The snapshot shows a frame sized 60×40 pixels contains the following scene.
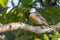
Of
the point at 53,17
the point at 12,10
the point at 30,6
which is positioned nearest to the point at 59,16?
the point at 53,17

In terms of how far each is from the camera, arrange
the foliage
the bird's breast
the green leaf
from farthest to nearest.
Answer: the bird's breast → the foliage → the green leaf

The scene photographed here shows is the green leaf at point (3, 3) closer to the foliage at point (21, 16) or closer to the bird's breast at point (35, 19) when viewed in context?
the foliage at point (21, 16)

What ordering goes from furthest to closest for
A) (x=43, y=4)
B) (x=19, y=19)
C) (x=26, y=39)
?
(x=43, y=4) → (x=19, y=19) → (x=26, y=39)

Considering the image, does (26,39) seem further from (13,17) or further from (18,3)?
(18,3)

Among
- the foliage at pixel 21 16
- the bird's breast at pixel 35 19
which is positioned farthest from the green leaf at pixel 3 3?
the bird's breast at pixel 35 19

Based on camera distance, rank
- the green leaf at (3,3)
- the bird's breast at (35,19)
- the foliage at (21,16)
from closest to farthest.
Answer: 1. the green leaf at (3,3)
2. the foliage at (21,16)
3. the bird's breast at (35,19)

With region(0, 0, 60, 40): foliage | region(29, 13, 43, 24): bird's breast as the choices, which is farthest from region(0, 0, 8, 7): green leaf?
region(29, 13, 43, 24): bird's breast

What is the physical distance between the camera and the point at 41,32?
3.09 ft

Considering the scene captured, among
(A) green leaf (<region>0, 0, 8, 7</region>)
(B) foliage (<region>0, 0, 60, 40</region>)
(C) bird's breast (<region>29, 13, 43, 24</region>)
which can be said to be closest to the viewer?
(A) green leaf (<region>0, 0, 8, 7</region>)

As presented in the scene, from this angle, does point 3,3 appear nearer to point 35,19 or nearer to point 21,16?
point 21,16

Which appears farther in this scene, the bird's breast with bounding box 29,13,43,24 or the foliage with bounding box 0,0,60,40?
the bird's breast with bounding box 29,13,43,24

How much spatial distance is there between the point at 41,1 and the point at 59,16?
0.23 meters

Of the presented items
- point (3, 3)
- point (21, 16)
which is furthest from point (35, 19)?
point (3, 3)

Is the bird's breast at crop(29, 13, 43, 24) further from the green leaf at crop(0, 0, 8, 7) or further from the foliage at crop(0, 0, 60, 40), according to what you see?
the green leaf at crop(0, 0, 8, 7)
